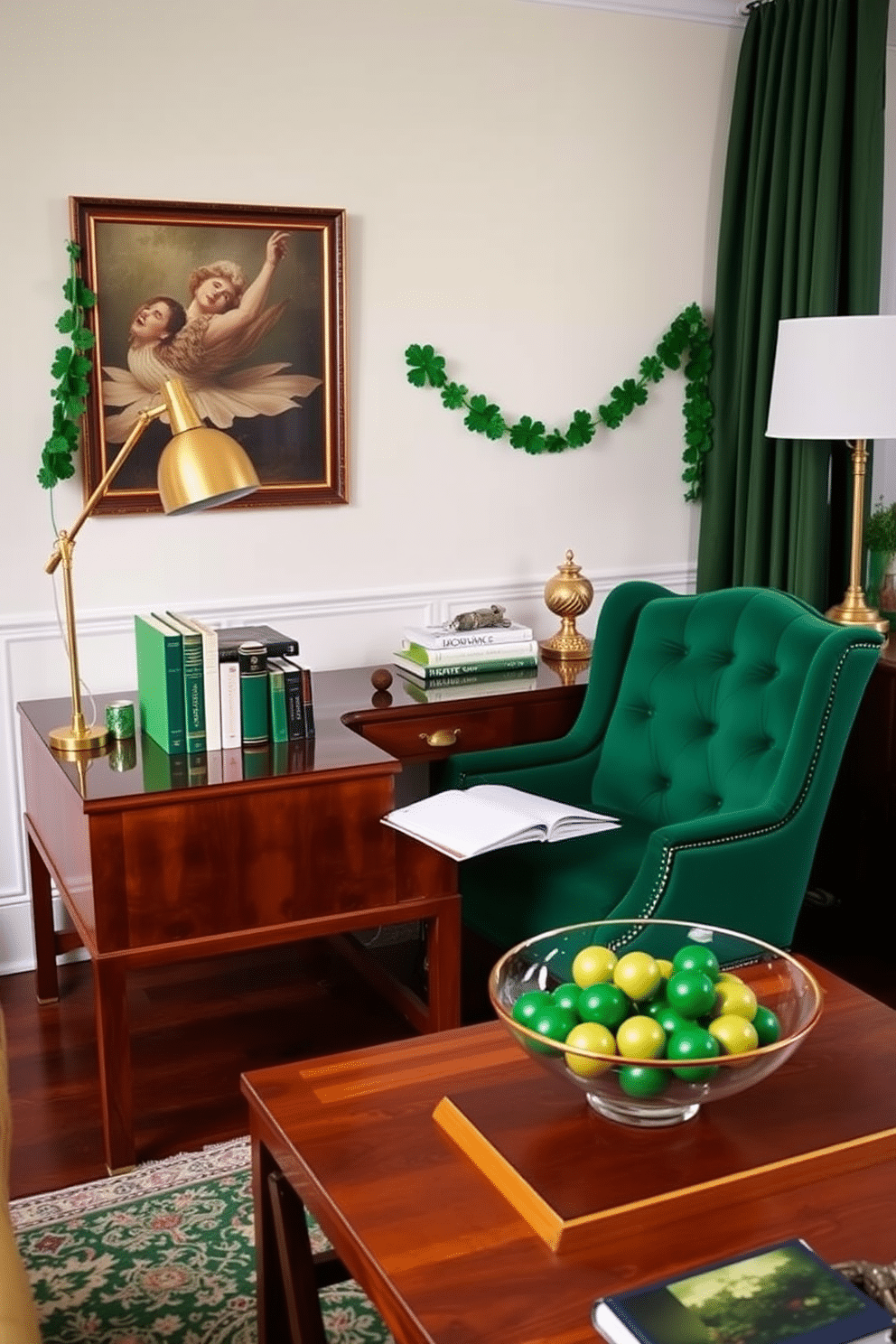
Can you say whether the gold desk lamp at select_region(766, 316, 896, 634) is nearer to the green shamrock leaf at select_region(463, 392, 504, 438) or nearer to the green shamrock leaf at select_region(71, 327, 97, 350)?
the green shamrock leaf at select_region(463, 392, 504, 438)

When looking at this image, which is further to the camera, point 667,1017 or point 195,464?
point 195,464

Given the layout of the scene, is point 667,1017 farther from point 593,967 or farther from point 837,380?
point 837,380

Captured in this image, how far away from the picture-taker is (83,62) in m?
3.27

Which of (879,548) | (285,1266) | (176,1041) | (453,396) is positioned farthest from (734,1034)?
(453,396)

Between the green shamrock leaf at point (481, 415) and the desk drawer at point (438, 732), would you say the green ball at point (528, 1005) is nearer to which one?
the desk drawer at point (438, 732)

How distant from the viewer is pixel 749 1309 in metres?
1.42

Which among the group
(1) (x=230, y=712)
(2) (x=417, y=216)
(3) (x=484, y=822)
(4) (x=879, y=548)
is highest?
(2) (x=417, y=216)

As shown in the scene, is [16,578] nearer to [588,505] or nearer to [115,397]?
[115,397]

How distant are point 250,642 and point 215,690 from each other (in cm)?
15

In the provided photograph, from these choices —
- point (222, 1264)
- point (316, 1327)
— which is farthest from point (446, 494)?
point (316, 1327)

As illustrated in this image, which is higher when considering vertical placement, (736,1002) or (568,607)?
(568,607)

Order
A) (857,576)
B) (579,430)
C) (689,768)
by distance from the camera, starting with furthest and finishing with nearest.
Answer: (579,430) → (857,576) → (689,768)

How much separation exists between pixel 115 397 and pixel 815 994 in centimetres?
232

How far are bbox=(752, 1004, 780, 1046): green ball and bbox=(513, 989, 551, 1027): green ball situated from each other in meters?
0.26
